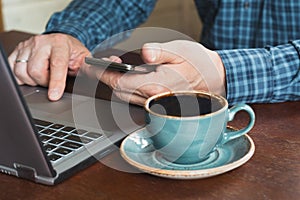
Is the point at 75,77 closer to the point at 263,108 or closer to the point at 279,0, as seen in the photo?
the point at 263,108

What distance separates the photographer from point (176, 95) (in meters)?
0.80

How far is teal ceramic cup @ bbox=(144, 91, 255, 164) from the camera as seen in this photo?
72 cm

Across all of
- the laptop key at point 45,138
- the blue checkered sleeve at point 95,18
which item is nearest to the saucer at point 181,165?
the laptop key at point 45,138

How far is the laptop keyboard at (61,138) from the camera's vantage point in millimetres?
792

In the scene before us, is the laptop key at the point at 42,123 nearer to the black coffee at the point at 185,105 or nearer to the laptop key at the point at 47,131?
the laptop key at the point at 47,131

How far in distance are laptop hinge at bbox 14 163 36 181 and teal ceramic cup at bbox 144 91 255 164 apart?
168 mm

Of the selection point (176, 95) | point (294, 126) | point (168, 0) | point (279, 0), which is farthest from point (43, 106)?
point (168, 0)

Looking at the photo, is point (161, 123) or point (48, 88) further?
point (48, 88)

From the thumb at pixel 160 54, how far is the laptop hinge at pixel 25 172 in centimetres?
29

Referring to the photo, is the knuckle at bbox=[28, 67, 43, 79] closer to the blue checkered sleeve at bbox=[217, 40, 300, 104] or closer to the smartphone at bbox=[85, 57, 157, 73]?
the smartphone at bbox=[85, 57, 157, 73]

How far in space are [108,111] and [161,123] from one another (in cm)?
24

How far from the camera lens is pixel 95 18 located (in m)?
1.50

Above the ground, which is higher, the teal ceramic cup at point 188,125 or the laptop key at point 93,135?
the teal ceramic cup at point 188,125

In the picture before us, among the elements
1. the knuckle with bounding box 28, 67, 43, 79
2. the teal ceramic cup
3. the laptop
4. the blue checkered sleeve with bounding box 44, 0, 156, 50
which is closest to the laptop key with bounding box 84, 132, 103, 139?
the laptop
